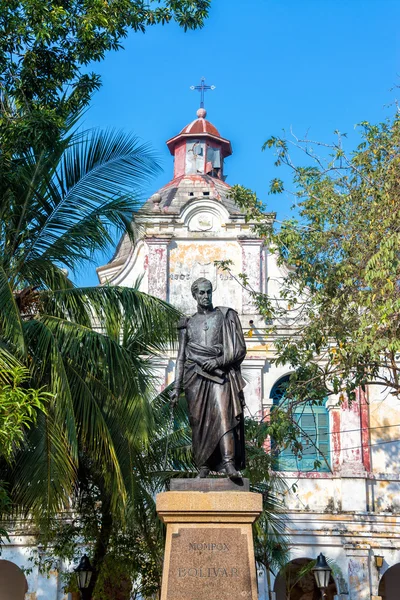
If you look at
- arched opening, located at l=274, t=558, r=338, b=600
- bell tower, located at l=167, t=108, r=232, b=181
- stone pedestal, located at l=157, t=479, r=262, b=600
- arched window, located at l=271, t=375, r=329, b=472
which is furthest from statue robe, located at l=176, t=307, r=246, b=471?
bell tower, located at l=167, t=108, r=232, b=181

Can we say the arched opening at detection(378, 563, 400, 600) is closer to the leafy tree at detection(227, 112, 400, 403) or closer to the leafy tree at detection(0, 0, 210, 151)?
the leafy tree at detection(227, 112, 400, 403)

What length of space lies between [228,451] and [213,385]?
0.57m

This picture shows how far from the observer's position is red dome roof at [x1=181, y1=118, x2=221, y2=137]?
Result: 25516 millimetres

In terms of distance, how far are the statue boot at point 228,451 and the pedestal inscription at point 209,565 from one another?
53 centimetres

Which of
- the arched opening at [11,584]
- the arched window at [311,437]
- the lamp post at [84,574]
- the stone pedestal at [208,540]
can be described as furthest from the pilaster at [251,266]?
the stone pedestal at [208,540]

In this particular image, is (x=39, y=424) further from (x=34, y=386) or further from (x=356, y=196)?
(x=356, y=196)

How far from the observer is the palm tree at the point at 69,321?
10.6 meters

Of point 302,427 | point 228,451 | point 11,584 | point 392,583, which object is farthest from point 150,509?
point 392,583

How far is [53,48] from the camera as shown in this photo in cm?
1190

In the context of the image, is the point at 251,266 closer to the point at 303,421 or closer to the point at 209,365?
the point at 303,421

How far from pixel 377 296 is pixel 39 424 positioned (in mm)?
4495

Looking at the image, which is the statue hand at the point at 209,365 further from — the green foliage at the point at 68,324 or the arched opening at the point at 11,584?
the arched opening at the point at 11,584

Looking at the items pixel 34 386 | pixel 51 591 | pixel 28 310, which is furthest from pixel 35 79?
pixel 51 591

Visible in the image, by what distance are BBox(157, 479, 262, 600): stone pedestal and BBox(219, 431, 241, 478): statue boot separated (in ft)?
0.96
